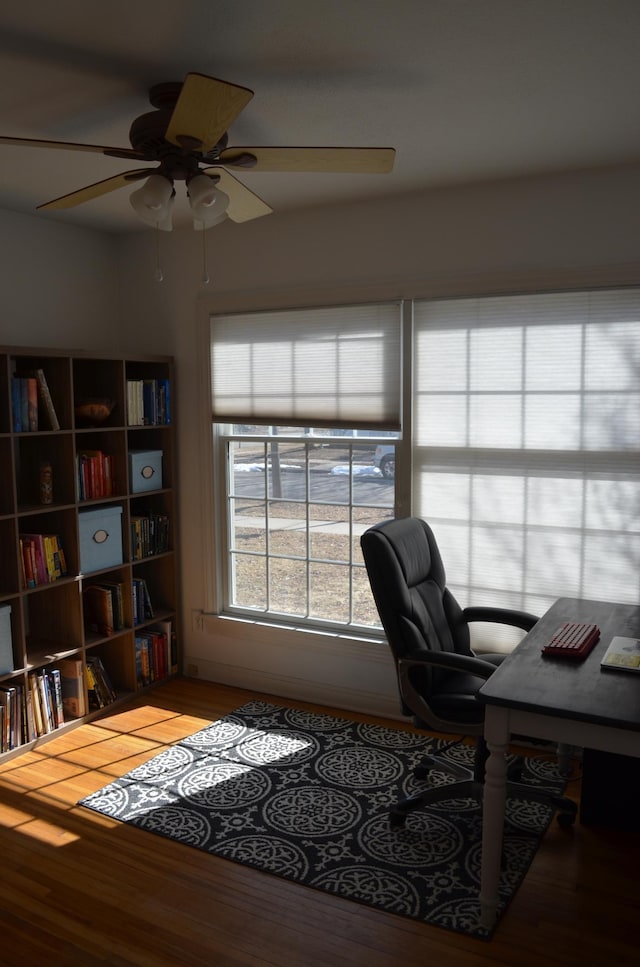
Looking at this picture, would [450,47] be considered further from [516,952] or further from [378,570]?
[516,952]

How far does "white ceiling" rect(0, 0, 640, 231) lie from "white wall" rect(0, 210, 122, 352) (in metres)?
0.75

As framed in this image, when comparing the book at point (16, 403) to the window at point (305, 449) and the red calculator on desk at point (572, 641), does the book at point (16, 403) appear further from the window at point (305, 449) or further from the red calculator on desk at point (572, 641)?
the red calculator on desk at point (572, 641)

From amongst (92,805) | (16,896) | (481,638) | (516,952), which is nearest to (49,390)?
(92,805)

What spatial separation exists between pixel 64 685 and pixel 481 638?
215 centimetres

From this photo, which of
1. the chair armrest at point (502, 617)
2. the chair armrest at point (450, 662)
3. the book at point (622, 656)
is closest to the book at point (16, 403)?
the chair armrest at point (450, 662)

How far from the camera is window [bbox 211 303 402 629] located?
379cm

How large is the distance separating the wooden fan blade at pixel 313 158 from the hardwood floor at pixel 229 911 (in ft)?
7.77

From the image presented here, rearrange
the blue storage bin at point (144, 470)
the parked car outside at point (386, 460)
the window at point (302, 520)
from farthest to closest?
the blue storage bin at point (144, 470) < the window at point (302, 520) < the parked car outside at point (386, 460)

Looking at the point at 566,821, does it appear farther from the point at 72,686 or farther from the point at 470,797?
the point at 72,686

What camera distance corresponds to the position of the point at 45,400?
3607 mm

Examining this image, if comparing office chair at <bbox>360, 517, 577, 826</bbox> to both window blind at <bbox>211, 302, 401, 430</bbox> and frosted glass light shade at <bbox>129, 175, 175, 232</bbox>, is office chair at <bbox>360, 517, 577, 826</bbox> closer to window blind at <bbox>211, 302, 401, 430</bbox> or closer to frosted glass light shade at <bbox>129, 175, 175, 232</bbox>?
window blind at <bbox>211, 302, 401, 430</bbox>

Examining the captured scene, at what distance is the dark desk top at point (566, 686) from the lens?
205 centimetres

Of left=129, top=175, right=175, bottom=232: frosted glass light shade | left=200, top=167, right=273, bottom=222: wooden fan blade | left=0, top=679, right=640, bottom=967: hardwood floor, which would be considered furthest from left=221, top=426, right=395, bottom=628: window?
left=129, top=175, right=175, bottom=232: frosted glass light shade

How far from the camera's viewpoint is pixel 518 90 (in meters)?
2.39
